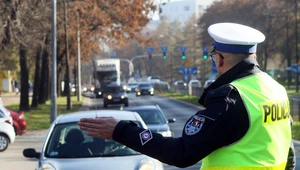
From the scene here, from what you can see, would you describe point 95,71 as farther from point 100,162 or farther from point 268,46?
point 100,162

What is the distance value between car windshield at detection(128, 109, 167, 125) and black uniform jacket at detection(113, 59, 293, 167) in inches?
572

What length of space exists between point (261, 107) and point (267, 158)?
0.25 m

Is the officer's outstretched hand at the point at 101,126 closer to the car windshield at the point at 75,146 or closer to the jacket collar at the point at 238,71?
the jacket collar at the point at 238,71

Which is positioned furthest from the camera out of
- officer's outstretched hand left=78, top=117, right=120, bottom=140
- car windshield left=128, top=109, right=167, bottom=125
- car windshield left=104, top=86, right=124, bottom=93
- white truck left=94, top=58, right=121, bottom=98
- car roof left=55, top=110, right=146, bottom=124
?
white truck left=94, top=58, right=121, bottom=98

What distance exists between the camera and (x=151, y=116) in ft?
60.2

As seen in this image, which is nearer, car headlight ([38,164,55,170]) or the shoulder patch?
the shoulder patch

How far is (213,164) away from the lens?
3150mm

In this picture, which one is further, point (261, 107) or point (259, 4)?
point (259, 4)

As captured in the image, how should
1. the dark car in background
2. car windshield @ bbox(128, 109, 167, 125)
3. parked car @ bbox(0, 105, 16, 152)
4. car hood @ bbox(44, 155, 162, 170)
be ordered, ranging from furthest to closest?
the dark car in background < parked car @ bbox(0, 105, 16, 152) < car windshield @ bbox(128, 109, 167, 125) < car hood @ bbox(44, 155, 162, 170)

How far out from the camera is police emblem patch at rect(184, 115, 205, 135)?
311 centimetres

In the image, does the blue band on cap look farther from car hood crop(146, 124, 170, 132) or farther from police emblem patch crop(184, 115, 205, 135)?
car hood crop(146, 124, 170, 132)

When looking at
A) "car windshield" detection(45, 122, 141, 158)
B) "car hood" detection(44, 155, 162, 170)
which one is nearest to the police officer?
"car hood" detection(44, 155, 162, 170)

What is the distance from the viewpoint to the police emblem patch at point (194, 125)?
3113 mm

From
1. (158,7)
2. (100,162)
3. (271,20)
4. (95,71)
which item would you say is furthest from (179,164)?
(271,20)
